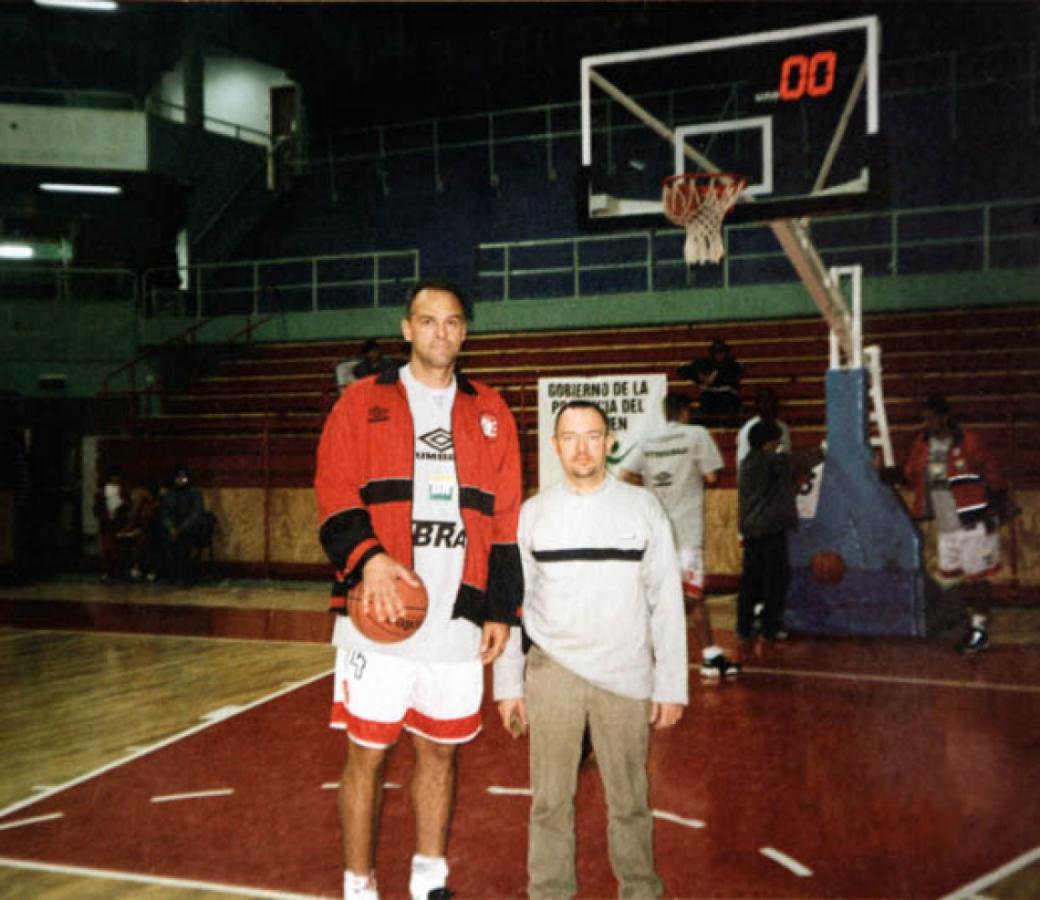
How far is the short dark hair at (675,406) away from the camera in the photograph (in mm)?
6570

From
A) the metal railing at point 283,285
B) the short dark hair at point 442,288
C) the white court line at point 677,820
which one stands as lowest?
the white court line at point 677,820

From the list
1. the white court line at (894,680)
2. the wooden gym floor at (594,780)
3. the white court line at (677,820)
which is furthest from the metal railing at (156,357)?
the white court line at (677,820)

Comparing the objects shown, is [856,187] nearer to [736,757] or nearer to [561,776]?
[736,757]

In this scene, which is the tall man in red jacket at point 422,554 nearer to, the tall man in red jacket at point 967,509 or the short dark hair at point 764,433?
the short dark hair at point 764,433

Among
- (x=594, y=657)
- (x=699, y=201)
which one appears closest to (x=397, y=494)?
(x=594, y=657)

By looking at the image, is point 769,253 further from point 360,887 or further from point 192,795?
point 360,887

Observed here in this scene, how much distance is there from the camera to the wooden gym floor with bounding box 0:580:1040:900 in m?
3.65

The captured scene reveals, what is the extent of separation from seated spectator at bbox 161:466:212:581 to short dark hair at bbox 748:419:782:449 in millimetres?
7292

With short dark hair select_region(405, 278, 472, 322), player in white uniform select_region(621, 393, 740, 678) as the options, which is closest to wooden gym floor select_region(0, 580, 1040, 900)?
player in white uniform select_region(621, 393, 740, 678)

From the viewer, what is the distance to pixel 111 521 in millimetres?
12906

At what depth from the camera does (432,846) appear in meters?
3.33

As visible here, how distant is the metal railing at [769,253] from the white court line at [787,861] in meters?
11.9

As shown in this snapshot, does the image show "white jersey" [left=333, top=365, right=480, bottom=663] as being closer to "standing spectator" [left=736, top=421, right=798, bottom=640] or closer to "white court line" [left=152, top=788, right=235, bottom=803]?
"white court line" [left=152, top=788, right=235, bottom=803]

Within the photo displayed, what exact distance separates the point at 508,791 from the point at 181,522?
8.78 meters
